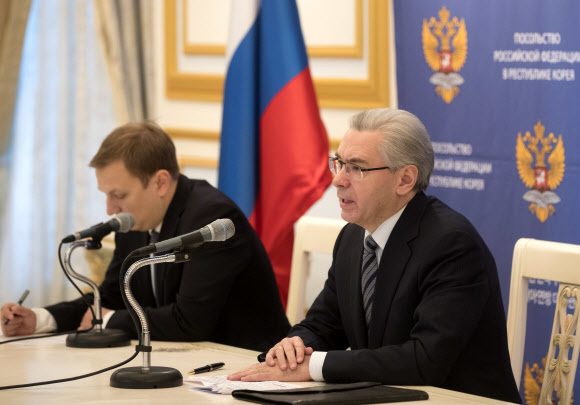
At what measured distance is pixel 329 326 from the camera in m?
2.72

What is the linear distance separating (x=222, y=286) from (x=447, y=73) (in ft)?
5.19

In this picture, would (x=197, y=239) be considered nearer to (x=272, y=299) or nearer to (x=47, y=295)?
(x=272, y=299)

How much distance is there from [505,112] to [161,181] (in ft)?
4.97

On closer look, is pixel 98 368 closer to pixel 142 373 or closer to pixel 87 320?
pixel 142 373

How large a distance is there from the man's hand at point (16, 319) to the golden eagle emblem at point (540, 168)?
6.61ft

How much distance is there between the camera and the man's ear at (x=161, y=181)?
316 cm

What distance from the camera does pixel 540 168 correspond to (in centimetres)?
366

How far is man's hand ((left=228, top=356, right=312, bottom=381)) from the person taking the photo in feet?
7.38

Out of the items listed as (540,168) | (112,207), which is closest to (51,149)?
(112,207)

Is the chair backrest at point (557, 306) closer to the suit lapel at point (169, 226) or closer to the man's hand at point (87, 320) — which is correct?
the suit lapel at point (169, 226)

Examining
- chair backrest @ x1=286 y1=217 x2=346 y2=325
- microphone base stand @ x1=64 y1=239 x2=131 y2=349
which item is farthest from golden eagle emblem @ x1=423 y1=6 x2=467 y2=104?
microphone base stand @ x1=64 y1=239 x2=131 y2=349

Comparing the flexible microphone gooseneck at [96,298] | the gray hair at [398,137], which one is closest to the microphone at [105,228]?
the flexible microphone gooseneck at [96,298]

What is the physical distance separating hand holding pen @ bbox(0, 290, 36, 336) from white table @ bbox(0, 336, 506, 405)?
13 cm

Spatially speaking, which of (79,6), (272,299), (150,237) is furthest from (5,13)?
(272,299)
